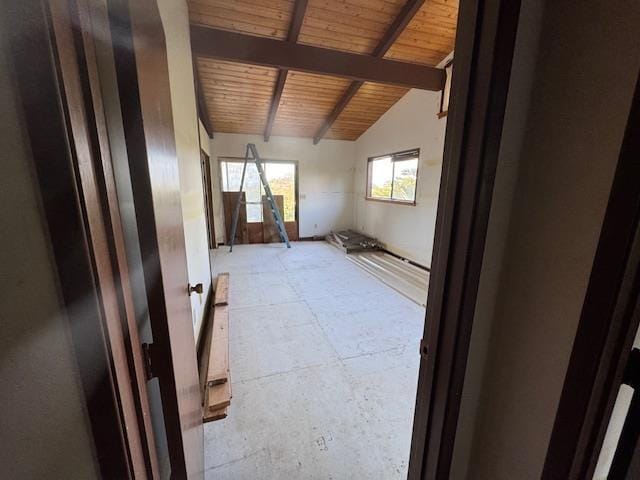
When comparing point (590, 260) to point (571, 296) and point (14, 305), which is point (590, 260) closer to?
point (571, 296)

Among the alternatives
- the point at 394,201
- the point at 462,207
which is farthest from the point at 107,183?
the point at 394,201

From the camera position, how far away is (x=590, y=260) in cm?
57

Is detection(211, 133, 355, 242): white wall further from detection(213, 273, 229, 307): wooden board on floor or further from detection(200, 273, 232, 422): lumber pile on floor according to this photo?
detection(200, 273, 232, 422): lumber pile on floor

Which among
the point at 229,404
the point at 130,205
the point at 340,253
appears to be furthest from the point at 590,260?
the point at 340,253

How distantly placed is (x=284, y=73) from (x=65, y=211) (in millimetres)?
4092

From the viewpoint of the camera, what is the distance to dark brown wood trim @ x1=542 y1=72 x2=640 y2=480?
49 centimetres

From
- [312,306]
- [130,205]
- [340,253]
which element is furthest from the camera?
[340,253]

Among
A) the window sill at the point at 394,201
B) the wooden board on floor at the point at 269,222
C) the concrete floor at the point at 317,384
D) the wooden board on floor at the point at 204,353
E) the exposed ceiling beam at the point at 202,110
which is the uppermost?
the exposed ceiling beam at the point at 202,110

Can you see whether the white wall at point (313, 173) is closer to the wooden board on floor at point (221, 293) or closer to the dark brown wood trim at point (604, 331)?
the wooden board on floor at point (221, 293)

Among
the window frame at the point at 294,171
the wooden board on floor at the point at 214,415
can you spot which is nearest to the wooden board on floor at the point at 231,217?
the window frame at the point at 294,171

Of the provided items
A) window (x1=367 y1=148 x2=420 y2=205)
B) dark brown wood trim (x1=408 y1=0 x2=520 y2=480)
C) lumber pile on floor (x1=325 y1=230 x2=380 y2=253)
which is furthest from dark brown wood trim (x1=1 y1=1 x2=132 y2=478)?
lumber pile on floor (x1=325 y1=230 x2=380 y2=253)

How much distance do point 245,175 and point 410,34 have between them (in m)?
4.06

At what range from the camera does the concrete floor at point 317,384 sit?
135 cm

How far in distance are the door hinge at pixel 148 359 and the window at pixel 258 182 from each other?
17.5 feet
